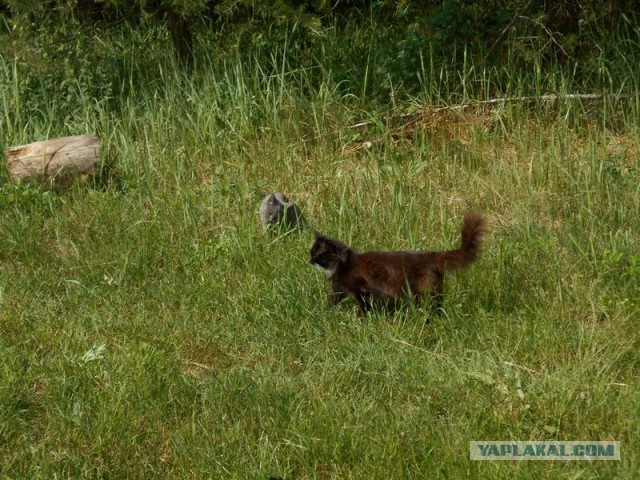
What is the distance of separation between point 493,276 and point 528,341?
31.4 inches

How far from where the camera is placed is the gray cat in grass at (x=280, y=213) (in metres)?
7.07

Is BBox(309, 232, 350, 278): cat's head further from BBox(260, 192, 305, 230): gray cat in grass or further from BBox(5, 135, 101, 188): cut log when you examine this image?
BBox(5, 135, 101, 188): cut log

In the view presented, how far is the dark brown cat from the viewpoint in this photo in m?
5.72

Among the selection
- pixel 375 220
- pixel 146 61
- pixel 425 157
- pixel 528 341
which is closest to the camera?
pixel 528 341

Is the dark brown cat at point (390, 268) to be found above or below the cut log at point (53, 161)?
above

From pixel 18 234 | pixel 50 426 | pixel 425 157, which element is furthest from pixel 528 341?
pixel 18 234

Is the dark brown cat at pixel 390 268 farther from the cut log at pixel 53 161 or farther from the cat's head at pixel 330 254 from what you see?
the cut log at pixel 53 161

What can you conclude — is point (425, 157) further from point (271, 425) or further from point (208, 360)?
point (271, 425)

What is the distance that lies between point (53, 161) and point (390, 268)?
11.4ft

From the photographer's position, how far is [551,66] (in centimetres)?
877

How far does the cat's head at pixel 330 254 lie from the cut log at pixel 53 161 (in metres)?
2.78

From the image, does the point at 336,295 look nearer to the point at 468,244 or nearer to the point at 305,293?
the point at 305,293

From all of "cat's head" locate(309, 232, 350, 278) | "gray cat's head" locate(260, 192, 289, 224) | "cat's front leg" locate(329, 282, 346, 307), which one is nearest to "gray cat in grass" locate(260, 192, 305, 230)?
"gray cat's head" locate(260, 192, 289, 224)

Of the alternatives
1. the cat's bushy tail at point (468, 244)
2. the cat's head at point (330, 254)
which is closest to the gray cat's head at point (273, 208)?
the cat's head at point (330, 254)
